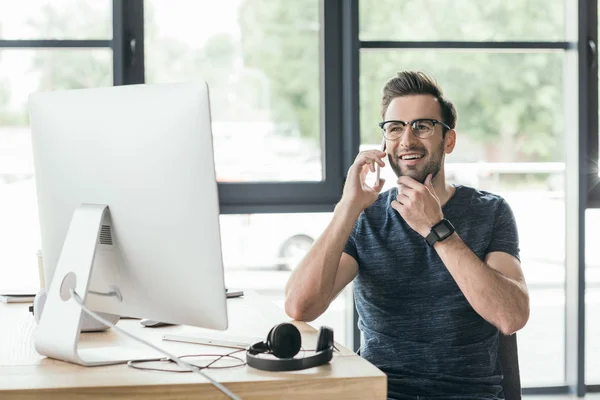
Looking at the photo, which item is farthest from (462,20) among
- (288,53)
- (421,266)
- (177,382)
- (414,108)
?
(177,382)

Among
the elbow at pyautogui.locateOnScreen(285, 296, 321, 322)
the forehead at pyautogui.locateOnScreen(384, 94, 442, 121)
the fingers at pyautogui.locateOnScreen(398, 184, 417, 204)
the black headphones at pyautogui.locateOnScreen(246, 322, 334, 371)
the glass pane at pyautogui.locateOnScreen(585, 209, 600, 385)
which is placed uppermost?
the forehead at pyautogui.locateOnScreen(384, 94, 442, 121)

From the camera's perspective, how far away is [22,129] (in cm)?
335

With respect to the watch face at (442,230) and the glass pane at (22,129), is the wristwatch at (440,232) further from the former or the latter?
the glass pane at (22,129)

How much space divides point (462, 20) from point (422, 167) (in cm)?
165

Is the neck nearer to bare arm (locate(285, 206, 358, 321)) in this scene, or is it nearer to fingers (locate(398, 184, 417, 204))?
fingers (locate(398, 184, 417, 204))

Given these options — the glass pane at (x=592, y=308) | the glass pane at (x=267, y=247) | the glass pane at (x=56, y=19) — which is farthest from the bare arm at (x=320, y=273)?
the glass pane at (x=592, y=308)

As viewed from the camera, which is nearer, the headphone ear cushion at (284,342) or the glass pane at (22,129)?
the headphone ear cushion at (284,342)

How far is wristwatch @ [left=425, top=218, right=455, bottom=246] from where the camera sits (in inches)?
77.6

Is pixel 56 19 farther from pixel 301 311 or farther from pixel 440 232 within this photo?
pixel 440 232

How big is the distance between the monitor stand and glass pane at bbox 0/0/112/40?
201 centimetres

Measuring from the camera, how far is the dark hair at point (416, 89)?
2.20 m

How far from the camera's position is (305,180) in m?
3.52

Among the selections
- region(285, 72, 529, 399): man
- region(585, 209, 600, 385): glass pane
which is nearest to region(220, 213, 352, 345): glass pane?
region(585, 209, 600, 385): glass pane

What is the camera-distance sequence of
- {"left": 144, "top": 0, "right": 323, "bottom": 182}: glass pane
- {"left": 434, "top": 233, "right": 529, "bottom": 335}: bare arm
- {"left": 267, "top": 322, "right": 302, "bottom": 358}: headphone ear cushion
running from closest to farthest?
{"left": 267, "top": 322, "right": 302, "bottom": 358}: headphone ear cushion < {"left": 434, "top": 233, "right": 529, "bottom": 335}: bare arm < {"left": 144, "top": 0, "right": 323, "bottom": 182}: glass pane
